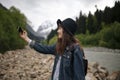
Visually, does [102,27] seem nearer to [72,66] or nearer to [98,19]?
[98,19]

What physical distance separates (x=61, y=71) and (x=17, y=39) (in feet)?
124

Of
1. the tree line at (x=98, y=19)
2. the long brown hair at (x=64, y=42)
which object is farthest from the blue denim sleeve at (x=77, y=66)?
the tree line at (x=98, y=19)

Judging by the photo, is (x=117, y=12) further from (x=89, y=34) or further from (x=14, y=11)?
(x=14, y=11)

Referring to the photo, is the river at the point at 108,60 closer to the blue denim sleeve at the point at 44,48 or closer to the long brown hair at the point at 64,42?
the blue denim sleeve at the point at 44,48

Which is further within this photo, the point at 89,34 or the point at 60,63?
the point at 89,34

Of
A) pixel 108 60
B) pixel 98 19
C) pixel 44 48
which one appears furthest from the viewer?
pixel 98 19

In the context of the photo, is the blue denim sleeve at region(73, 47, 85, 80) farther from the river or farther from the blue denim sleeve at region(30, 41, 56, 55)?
the river

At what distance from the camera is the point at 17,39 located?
4075 centimetres

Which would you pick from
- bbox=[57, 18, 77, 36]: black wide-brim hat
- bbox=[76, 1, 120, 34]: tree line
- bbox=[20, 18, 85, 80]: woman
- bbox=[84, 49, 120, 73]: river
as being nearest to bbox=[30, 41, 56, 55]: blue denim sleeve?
bbox=[20, 18, 85, 80]: woman

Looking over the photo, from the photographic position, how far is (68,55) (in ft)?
11.5

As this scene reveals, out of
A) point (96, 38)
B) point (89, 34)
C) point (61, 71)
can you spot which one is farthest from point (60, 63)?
point (89, 34)

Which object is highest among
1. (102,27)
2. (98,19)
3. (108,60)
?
(98,19)

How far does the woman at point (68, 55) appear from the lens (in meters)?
3.42

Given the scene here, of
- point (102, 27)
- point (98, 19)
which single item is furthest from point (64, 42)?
point (98, 19)
